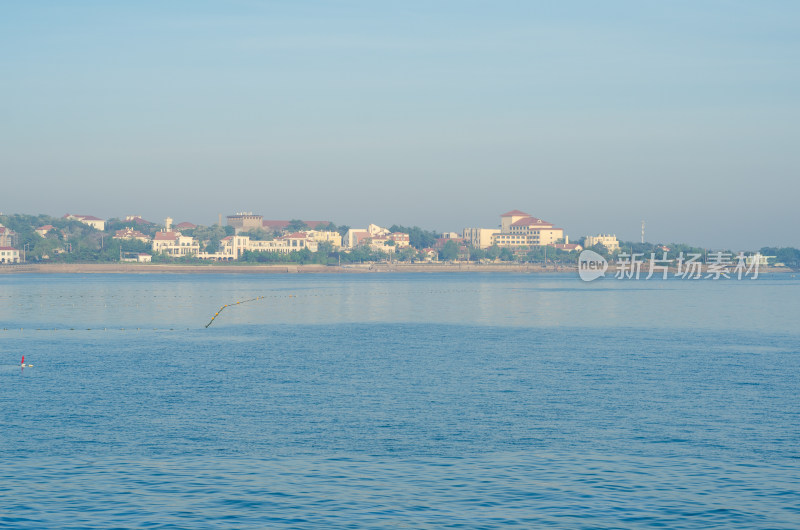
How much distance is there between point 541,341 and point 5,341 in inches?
1337

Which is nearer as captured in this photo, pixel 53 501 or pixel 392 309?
pixel 53 501

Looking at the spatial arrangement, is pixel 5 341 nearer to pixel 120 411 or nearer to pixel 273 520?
pixel 120 411

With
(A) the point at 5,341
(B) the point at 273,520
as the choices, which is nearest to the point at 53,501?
(B) the point at 273,520

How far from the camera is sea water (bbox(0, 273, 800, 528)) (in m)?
19.7

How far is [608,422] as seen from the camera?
28422 mm

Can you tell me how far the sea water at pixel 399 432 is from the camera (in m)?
19.7

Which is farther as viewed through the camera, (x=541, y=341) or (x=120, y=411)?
(x=541, y=341)

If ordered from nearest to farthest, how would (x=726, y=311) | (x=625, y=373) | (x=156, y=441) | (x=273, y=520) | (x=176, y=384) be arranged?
(x=273, y=520) < (x=156, y=441) < (x=176, y=384) < (x=625, y=373) < (x=726, y=311)

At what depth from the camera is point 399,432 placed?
2691 centimetres

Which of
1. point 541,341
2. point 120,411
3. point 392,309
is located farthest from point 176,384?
point 392,309

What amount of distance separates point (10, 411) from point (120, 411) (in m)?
3.77

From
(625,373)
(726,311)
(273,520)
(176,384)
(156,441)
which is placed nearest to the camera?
(273,520)

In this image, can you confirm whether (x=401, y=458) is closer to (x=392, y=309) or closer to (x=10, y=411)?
(x=10, y=411)

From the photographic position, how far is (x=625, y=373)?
40281 millimetres
